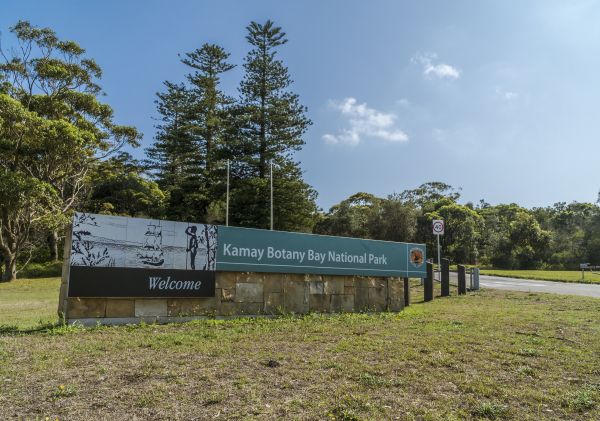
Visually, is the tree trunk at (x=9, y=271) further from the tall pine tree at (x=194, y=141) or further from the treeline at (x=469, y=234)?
the treeline at (x=469, y=234)

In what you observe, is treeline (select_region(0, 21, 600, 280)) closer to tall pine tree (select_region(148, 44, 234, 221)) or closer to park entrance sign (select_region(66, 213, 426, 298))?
tall pine tree (select_region(148, 44, 234, 221))

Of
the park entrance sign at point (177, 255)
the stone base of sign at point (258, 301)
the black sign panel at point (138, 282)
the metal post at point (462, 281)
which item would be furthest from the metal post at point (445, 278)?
the black sign panel at point (138, 282)

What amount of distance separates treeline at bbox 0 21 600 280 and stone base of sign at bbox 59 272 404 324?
18.9 metres

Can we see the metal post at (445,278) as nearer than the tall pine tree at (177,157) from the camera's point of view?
Yes

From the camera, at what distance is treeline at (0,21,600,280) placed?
83.6 feet

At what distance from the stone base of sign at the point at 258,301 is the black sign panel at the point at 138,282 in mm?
133

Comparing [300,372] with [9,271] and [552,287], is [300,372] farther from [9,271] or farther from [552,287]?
[9,271]

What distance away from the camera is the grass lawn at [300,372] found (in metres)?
3.76

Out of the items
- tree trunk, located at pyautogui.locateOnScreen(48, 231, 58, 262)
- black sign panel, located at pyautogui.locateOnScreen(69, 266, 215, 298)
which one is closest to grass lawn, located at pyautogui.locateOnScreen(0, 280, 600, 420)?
black sign panel, located at pyautogui.locateOnScreen(69, 266, 215, 298)

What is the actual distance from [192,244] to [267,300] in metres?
1.89

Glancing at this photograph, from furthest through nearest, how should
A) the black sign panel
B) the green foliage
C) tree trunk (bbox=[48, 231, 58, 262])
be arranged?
the green foliage → tree trunk (bbox=[48, 231, 58, 262]) → the black sign panel

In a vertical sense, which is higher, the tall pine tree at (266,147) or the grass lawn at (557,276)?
the tall pine tree at (266,147)

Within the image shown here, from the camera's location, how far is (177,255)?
7.98 metres

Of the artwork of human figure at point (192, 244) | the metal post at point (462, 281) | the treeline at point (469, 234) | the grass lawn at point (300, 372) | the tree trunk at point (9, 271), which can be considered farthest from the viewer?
the treeline at point (469, 234)
